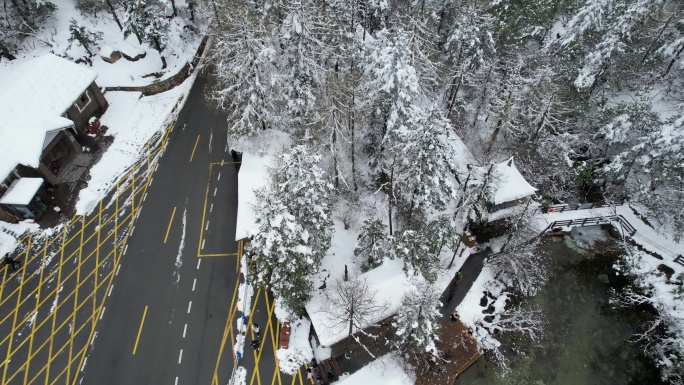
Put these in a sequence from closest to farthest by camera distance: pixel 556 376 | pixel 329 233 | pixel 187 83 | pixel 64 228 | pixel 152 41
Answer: pixel 556 376, pixel 329 233, pixel 64 228, pixel 152 41, pixel 187 83

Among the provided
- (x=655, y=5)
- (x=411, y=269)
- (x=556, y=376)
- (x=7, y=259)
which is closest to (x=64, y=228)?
(x=7, y=259)

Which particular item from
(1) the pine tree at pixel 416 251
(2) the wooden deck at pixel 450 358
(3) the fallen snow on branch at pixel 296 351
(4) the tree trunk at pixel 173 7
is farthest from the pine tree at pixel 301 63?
(4) the tree trunk at pixel 173 7

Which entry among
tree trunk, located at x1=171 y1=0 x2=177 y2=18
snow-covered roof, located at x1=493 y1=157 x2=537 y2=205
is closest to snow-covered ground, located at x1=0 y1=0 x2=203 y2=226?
tree trunk, located at x1=171 y1=0 x2=177 y2=18

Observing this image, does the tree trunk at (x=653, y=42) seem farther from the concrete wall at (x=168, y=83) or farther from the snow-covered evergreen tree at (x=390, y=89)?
the concrete wall at (x=168, y=83)

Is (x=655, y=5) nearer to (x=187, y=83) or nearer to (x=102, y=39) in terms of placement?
(x=187, y=83)

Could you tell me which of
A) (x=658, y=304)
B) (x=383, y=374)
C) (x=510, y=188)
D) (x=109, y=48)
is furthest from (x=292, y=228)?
(x=109, y=48)

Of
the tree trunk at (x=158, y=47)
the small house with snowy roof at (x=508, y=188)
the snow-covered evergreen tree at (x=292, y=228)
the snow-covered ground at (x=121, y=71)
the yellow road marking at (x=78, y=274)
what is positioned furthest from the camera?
the tree trunk at (x=158, y=47)
